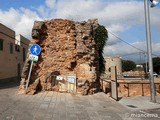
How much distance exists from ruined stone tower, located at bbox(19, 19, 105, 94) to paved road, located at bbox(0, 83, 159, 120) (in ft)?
5.75

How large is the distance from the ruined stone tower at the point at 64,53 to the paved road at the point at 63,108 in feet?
5.75

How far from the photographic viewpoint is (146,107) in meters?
14.1

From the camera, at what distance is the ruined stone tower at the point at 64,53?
1844 centimetres

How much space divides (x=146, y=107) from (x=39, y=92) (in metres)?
6.71

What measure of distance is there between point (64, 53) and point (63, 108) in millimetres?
6226

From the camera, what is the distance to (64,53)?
61.7 feet

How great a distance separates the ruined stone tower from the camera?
1844 centimetres

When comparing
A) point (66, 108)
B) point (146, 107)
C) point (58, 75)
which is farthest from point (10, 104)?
point (146, 107)

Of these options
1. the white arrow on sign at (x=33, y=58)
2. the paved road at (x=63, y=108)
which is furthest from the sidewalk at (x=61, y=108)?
the white arrow on sign at (x=33, y=58)

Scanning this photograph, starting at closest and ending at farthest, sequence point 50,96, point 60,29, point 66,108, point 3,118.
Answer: point 3,118
point 66,108
point 50,96
point 60,29

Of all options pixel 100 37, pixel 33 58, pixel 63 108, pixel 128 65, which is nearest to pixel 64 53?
pixel 33 58

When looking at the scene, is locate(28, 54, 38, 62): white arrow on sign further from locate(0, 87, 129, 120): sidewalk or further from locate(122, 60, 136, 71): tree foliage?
locate(122, 60, 136, 71): tree foliage

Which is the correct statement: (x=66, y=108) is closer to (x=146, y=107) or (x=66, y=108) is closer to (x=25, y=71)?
(x=146, y=107)

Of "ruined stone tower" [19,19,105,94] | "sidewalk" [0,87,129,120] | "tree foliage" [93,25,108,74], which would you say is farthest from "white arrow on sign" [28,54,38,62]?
"tree foliage" [93,25,108,74]
